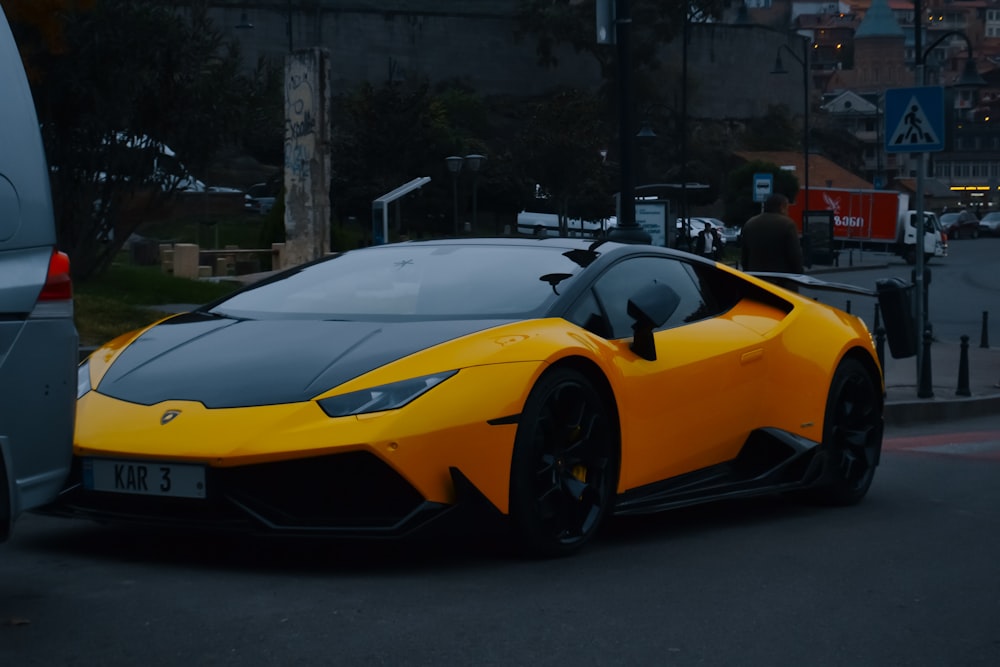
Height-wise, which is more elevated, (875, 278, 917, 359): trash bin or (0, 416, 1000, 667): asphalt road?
(875, 278, 917, 359): trash bin

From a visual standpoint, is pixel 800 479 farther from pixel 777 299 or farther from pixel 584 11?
pixel 584 11

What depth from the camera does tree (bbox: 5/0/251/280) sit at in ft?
66.8

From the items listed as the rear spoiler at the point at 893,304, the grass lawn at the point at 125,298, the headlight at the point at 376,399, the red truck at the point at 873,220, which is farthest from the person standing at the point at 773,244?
the red truck at the point at 873,220

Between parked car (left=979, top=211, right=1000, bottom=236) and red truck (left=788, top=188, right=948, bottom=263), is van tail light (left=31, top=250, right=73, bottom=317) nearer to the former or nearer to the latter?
red truck (left=788, top=188, right=948, bottom=263)

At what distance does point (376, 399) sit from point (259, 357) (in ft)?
1.99

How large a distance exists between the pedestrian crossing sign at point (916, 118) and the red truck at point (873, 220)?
44.2m

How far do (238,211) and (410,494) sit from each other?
56.6 metres

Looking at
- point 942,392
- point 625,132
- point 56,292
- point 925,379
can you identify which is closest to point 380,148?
point 625,132

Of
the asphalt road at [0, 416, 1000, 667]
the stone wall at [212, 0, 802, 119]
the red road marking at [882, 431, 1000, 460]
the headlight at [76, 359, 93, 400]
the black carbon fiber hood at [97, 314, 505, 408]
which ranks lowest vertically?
the red road marking at [882, 431, 1000, 460]

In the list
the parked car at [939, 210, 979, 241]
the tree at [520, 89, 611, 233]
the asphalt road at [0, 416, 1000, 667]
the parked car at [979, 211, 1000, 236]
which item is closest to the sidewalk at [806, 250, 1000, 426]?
the asphalt road at [0, 416, 1000, 667]

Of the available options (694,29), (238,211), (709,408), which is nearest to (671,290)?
(709,408)

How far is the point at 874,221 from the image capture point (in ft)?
206

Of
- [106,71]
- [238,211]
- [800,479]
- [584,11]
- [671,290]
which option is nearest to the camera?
[671,290]

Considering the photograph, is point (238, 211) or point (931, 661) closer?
point (931, 661)
